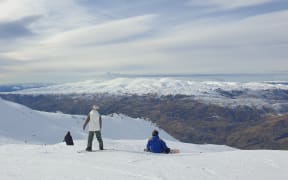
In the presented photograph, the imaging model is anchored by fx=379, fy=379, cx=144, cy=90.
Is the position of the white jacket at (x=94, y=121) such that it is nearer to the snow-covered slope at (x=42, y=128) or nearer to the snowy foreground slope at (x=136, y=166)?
the snowy foreground slope at (x=136, y=166)

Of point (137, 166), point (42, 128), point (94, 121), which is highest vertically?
point (94, 121)

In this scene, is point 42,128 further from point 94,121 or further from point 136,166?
point 136,166

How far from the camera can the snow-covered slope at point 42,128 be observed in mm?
38219

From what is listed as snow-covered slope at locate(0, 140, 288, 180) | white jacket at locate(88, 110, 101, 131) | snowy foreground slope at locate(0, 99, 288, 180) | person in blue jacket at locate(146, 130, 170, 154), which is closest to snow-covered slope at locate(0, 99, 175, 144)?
white jacket at locate(88, 110, 101, 131)

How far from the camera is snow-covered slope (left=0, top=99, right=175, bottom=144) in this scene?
3822 centimetres

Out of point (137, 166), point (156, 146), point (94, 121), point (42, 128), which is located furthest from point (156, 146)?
point (42, 128)

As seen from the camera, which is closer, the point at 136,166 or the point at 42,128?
the point at 136,166

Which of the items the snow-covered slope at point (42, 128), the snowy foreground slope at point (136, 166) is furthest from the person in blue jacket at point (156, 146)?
the snow-covered slope at point (42, 128)

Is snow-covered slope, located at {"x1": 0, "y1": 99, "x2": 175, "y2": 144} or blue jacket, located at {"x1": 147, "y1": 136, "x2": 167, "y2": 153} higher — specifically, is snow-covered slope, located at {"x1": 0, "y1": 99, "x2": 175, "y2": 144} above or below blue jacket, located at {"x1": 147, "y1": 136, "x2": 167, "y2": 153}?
below

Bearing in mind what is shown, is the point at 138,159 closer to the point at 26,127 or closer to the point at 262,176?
the point at 262,176

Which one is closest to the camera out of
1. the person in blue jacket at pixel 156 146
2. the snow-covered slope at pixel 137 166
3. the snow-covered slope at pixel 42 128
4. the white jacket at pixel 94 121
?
the snow-covered slope at pixel 137 166

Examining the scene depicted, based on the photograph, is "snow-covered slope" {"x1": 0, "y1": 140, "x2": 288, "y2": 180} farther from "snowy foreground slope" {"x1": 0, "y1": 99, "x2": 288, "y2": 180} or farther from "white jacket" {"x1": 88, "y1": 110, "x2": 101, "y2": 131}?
"white jacket" {"x1": 88, "y1": 110, "x2": 101, "y2": 131}

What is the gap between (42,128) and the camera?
42.8 metres

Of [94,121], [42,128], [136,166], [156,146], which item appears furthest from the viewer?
[42,128]
